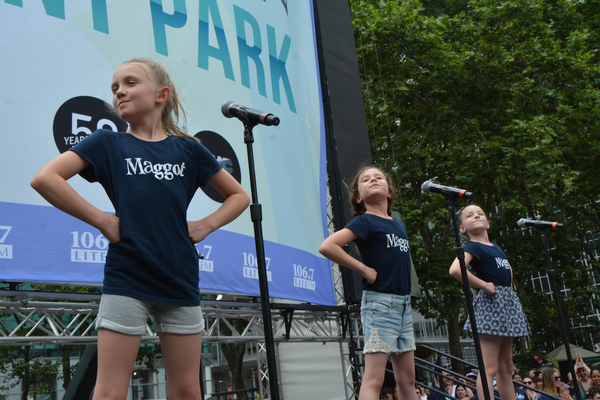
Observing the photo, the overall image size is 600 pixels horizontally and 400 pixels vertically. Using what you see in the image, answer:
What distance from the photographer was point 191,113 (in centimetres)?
446

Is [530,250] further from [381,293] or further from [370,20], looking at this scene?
[381,293]

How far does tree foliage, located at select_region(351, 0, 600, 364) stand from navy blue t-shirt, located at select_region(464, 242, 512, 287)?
7.21 m

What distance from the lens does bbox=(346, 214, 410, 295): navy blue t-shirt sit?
2.51m

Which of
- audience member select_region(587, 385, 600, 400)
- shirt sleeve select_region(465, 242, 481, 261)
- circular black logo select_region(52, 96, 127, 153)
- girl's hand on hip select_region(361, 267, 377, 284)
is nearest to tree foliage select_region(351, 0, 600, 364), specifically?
audience member select_region(587, 385, 600, 400)

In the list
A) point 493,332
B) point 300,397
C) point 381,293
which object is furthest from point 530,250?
point 381,293

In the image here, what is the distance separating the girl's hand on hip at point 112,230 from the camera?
1373 mm

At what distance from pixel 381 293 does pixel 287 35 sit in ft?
12.6

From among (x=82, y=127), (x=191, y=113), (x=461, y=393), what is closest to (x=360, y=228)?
(x=82, y=127)

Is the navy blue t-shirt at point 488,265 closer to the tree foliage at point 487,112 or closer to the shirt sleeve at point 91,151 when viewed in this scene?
the shirt sleeve at point 91,151

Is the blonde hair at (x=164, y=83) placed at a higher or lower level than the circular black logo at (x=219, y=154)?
lower

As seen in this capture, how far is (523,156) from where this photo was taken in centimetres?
1043

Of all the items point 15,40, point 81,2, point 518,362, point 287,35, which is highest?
point 287,35

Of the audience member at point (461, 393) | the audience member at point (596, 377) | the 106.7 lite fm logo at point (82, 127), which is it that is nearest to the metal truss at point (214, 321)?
the 106.7 lite fm logo at point (82, 127)

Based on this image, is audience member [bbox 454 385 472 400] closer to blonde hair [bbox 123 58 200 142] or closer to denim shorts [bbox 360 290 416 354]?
denim shorts [bbox 360 290 416 354]
